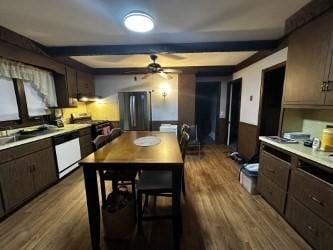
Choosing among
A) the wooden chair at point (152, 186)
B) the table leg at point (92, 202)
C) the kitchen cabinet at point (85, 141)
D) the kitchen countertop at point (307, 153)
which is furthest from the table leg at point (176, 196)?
the kitchen cabinet at point (85, 141)

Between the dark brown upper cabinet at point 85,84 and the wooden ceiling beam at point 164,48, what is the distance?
1.22 metres

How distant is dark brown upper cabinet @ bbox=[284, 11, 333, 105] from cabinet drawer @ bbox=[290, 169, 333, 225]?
2.47ft

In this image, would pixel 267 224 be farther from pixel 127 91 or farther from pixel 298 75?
pixel 127 91

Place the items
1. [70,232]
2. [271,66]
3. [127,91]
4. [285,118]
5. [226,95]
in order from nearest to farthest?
[70,232] < [285,118] < [271,66] < [127,91] < [226,95]

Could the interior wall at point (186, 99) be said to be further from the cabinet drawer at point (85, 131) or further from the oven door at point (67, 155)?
the oven door at point (67, 155)

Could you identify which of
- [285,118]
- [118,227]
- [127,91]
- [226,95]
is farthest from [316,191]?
[127,91]

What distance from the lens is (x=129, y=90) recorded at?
486 centimetres

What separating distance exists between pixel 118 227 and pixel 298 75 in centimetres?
264

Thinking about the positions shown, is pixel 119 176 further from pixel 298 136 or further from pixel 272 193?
pixel 298 136

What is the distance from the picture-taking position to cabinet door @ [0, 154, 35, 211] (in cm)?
195

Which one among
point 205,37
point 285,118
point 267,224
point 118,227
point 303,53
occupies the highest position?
point 205,37

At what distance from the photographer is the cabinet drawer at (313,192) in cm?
136

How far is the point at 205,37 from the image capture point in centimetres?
250

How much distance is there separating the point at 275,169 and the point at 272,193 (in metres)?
0.34
